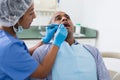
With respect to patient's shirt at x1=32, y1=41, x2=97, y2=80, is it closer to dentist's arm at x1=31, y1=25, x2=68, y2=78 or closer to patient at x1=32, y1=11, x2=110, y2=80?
patient at x1=32, y1=11, x2=110, y2=80

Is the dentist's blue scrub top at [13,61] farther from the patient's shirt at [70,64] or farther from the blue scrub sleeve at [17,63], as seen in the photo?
the patient's shirt at [70,64]

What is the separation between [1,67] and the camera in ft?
4.22

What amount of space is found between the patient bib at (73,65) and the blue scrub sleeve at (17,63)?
0.23 meters

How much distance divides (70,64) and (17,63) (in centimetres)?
41

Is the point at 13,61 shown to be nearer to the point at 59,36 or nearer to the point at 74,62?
the point at 59,36

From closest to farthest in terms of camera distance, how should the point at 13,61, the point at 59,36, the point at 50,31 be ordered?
the point at 13,61, the point at 59,36, the point at 50,31

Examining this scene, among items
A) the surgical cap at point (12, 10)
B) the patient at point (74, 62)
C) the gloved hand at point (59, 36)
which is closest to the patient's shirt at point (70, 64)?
the patient at point (74, 62)

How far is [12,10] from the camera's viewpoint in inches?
52.9

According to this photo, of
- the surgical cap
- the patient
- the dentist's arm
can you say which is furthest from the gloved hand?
the surgical cap

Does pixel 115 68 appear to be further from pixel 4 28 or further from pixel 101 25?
pixel 4 28

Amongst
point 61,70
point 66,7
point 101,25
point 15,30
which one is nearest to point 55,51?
point 61,70

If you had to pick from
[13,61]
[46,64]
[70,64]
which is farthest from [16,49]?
[70,64]

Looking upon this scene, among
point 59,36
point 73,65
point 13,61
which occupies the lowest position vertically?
point 73,65

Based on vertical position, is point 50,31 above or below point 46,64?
above
